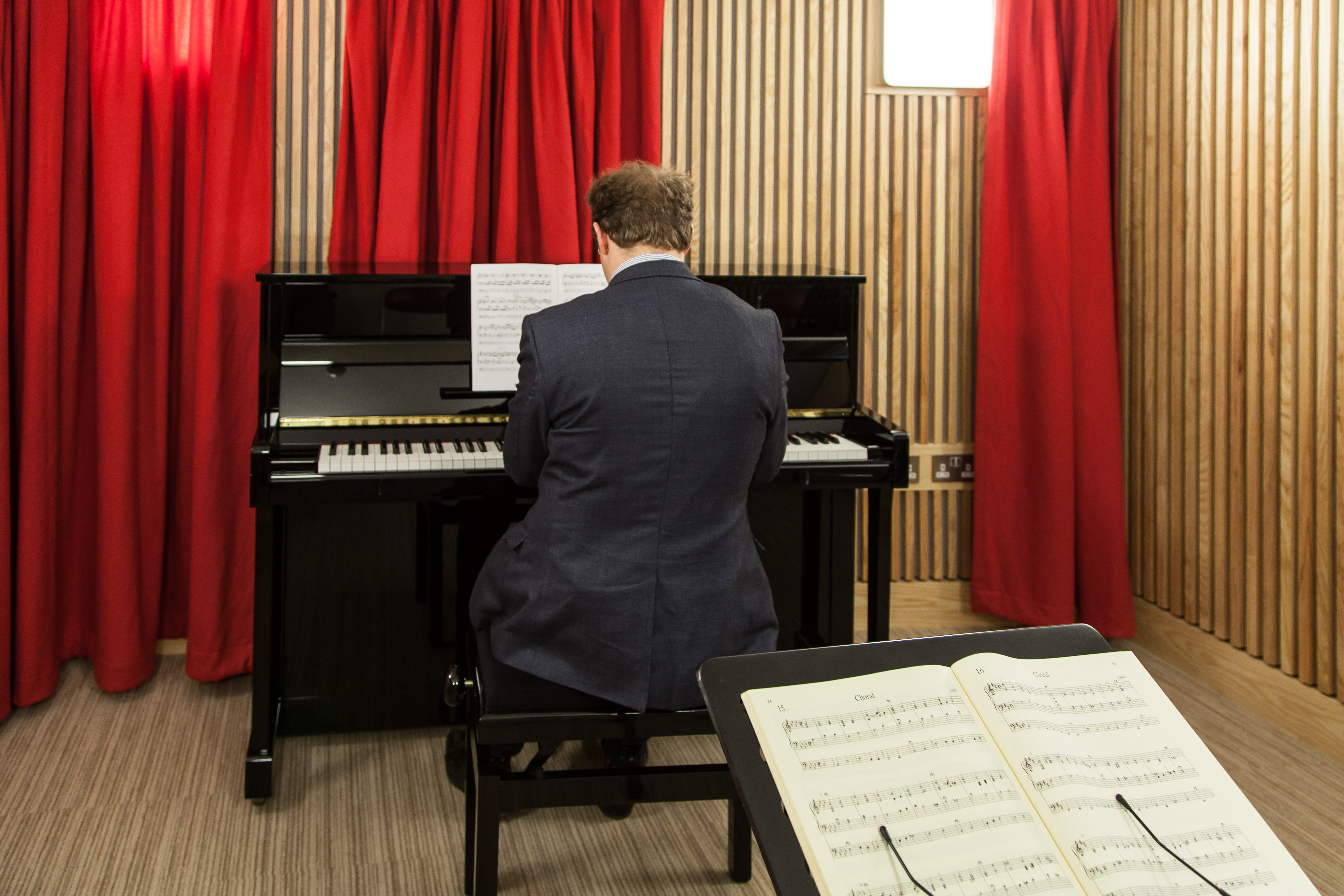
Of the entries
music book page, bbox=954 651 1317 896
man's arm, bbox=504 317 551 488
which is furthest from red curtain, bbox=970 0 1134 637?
music book page, bbox=954 651 1317 896

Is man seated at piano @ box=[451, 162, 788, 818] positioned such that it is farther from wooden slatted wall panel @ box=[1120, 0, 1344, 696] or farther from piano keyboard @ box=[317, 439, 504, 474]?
wooden slatted wall panel @ box=[1120, 0, 1344, 696]

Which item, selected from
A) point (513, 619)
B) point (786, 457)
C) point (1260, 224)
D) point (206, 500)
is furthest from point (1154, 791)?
point (206, 500)

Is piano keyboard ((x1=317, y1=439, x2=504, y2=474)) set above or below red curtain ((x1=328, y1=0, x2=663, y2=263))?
below

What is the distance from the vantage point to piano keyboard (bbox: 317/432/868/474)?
2168 millimetres

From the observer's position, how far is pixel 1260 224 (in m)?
2.77

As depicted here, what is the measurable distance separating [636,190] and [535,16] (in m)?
1.42

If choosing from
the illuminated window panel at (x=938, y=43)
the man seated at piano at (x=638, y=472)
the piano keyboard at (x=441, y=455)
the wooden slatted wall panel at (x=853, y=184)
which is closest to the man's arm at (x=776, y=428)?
the man seated at piano at (x=638, y=472)

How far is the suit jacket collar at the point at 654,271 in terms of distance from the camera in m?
1.68

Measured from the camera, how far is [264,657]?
2328 millimetres

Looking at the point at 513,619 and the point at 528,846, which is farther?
the point at 528,846

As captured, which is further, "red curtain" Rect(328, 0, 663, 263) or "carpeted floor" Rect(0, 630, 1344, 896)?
"red curtain" Rect(328, 0, 663, 263)

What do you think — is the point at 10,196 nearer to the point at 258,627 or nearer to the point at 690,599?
the point at 258,627

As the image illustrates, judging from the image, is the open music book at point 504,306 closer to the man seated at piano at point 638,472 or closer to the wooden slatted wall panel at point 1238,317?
the man seated at piano at point 638,472

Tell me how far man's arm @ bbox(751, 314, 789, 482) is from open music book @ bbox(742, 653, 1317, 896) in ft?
2.39
